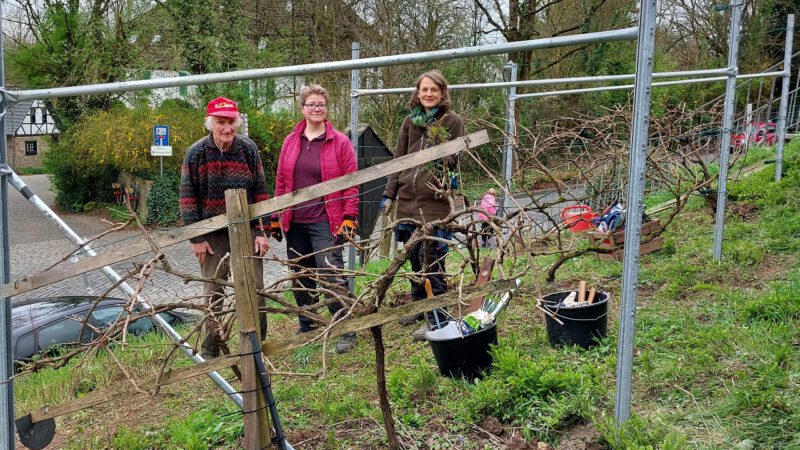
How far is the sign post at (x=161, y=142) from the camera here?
55.5ft

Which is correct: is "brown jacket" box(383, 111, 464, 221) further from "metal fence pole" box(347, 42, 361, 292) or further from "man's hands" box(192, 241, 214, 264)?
"man's hands" box(192, 241, 214, 264)

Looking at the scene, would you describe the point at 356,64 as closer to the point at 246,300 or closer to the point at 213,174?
the point at 246,300

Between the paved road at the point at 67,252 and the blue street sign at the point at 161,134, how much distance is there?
246 cm

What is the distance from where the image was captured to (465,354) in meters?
3.80

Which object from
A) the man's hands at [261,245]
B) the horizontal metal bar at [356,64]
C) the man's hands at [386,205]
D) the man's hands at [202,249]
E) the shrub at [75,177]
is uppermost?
the horizontal metal bar at [356,64]

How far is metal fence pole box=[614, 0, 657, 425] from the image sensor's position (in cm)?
Result: 235

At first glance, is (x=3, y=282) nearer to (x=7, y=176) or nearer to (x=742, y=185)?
(x=7, y=176)

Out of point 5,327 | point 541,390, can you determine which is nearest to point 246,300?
point 5,327

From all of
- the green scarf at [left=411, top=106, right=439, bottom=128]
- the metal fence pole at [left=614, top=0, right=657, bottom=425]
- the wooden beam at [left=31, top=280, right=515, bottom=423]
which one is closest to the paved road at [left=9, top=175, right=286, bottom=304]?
the green scarf at [left=411, top=106, right=439, bottom=128]

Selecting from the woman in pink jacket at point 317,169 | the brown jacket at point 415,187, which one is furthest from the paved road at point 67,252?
the brown jacket at point 415,187

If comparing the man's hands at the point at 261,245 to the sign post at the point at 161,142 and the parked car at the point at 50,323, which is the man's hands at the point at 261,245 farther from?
the sign post at the point at 161,142

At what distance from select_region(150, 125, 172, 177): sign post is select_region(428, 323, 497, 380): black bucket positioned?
14.7 meters

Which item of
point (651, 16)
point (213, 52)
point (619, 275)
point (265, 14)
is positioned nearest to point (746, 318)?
point (619, 275)

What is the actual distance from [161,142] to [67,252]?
28.8 feet
